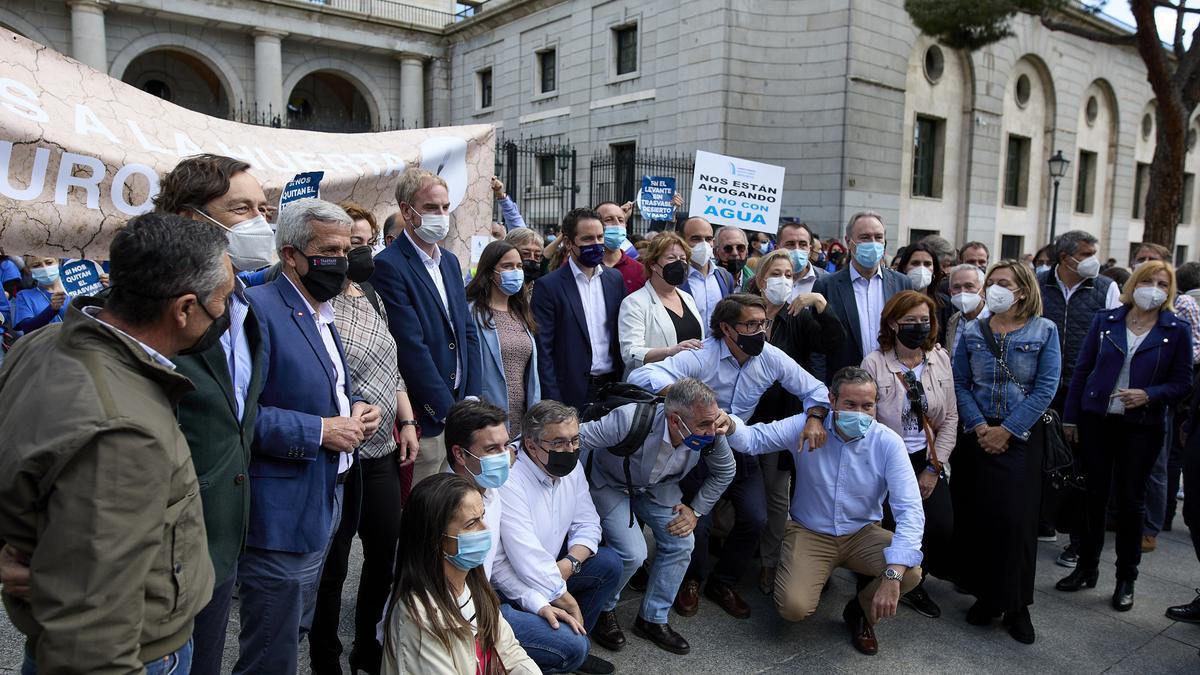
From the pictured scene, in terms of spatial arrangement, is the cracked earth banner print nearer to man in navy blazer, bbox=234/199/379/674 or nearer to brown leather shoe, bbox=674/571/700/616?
man in navy blazer, bbox=234/199/379/674

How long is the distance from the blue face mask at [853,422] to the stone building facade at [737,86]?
53.7 ft

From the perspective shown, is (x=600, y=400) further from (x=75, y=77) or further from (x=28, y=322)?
(x=28, y=322)

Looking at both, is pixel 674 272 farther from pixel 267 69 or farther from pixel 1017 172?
pixel 267 69

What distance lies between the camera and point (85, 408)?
159 cm

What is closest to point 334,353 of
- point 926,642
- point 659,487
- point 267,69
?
point 659,487

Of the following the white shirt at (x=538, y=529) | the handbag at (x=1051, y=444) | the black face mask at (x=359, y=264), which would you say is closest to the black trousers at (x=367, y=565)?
the white shirt at (x=538, y=529)

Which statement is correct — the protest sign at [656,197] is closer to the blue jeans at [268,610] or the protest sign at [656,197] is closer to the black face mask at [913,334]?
the black face mask at [913,334]

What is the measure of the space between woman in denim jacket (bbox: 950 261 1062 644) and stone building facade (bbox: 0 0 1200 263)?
1549cm

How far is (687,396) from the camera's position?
3.90 metres

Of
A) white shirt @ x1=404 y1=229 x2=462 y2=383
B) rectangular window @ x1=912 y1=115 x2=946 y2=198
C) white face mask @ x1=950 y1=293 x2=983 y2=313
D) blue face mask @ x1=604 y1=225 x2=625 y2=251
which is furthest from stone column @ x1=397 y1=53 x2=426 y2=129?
white shirt @ x1=404 y1=229 x2=462 y2=383

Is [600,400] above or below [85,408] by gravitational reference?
below

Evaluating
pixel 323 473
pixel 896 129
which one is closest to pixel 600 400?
pixel 323 473

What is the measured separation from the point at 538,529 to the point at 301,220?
177 cm

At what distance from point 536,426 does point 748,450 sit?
1.37 m
